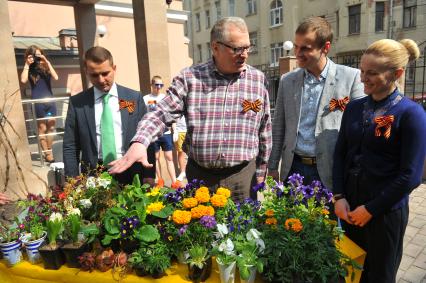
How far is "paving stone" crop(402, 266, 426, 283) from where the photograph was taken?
2856 millimetres

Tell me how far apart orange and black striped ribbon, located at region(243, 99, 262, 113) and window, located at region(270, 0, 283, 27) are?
26.8 metres

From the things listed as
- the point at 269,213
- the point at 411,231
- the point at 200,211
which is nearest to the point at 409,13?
the point at 411,231

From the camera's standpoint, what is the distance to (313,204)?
68.6 inches

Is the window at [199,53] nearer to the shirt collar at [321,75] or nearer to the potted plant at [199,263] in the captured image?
the shirt collar at [321,75]

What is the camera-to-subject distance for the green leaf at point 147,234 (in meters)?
1.62

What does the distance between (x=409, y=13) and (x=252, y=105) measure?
2414 cm

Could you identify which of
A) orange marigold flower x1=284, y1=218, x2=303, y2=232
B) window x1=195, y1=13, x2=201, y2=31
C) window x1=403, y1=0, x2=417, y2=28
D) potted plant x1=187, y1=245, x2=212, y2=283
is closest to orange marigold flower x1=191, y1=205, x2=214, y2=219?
potted plant x1=187, y1=245, x2=212, y2=283

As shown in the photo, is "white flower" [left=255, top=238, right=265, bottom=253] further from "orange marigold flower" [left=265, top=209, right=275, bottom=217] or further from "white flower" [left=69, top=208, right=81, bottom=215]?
"white flower" [left=69, top=208, right=81, bottom=215]

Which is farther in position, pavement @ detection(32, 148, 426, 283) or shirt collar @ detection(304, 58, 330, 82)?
pavement @ detection(32, 148, 426, 283)

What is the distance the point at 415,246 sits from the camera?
341 centimetres

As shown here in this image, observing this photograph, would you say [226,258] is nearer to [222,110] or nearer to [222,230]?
[222,230]

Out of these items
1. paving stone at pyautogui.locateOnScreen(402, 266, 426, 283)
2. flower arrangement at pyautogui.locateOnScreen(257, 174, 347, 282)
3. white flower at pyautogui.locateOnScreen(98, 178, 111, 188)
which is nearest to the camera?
flower arrangement at pyautogui.locateOnScreen(257, 174, 347, 282)

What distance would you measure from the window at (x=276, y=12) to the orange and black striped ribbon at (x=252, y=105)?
2676cm

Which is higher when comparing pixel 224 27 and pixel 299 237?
pixel 224 27
